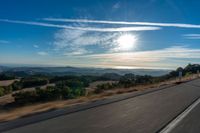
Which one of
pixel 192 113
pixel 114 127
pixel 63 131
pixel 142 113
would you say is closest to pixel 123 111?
pixel 142 113

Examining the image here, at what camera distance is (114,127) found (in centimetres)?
875

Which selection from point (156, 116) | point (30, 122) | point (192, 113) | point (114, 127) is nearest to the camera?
point (114, 127)

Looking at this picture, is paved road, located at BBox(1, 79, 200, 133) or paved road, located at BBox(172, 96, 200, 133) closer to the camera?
paved road, located at BBox(1, 79, 200, 133)

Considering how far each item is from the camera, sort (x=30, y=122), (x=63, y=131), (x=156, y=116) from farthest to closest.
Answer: (x=156, y=116) → (x=30, y=122) → (x=63, y=131)

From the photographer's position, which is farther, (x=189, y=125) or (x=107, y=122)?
(x=107, y=122)

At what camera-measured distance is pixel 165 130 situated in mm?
8445

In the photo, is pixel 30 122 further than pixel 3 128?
Yes

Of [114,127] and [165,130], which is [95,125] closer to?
[114,127]

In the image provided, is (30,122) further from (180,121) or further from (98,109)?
(180,121)

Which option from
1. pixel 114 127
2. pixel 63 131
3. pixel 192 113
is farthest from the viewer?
pixel 192 113

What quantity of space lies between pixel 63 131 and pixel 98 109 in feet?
14.7

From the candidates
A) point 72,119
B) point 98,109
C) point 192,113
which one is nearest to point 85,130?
point 72,119

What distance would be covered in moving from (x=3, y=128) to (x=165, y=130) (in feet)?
13.9

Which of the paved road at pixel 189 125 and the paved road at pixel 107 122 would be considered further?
the paved road at pixel 189 125
